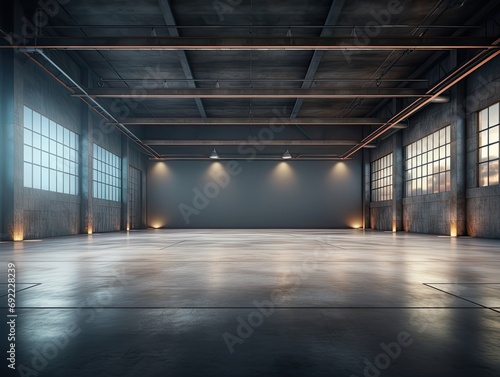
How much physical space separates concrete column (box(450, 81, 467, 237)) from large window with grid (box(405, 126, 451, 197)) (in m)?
1.14

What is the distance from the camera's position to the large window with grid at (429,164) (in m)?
19.2

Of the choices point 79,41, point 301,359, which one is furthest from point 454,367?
point 79,41

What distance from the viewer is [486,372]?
194cm

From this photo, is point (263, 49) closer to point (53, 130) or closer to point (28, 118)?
point (28, 118)

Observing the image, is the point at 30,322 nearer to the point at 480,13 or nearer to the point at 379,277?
the point at 379,277

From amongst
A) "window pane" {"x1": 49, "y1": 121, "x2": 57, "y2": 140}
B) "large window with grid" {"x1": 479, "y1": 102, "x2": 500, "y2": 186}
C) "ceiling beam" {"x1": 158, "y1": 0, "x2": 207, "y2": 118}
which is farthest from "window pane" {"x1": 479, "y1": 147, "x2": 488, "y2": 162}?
"window pane" {"x1": 49, "y1": 121, "x2": 57, "y2": 140}

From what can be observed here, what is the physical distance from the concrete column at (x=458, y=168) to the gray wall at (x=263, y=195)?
1489 centimetres

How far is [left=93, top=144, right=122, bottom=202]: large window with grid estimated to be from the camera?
22797 mm

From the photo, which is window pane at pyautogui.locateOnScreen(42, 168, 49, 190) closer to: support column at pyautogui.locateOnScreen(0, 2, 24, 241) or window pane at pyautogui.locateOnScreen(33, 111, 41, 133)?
window pane at pyautogui.locateOnScreen(33, 111, 41, 133)

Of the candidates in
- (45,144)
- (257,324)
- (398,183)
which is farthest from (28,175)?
(398,183)

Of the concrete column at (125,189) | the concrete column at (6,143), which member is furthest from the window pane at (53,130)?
the concrete column at (125,189)

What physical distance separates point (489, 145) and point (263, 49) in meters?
9.46

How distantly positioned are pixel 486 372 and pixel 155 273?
4.12 m

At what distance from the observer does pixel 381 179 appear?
29078mm
